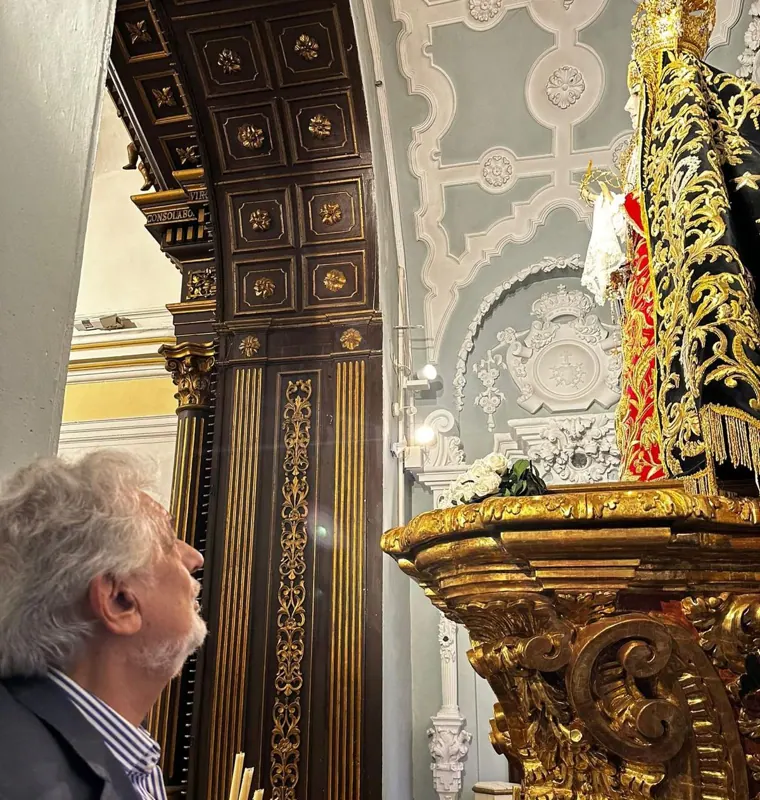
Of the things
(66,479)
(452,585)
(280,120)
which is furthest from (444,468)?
(66,479)

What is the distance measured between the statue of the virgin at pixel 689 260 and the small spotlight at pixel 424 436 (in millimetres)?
2001

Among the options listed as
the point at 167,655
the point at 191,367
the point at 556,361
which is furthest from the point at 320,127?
the point at 167,655

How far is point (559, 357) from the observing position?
475cm

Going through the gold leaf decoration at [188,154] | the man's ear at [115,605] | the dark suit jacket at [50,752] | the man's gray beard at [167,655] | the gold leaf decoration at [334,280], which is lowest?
the dark suit jacket at [50,752]

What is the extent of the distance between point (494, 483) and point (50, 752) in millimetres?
1158

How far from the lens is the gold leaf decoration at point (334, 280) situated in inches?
188

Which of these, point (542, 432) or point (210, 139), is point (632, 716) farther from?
point (210, 139)

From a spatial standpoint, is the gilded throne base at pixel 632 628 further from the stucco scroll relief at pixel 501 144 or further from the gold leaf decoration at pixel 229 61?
the gold leaf decoration at pixel 229 61

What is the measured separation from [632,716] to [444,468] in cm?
300

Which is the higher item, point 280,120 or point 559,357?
point 280,120

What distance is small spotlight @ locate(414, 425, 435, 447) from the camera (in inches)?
184

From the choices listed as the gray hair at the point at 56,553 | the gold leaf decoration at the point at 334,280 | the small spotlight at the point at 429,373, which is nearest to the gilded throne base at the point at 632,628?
the gray hair at the point at 56,553

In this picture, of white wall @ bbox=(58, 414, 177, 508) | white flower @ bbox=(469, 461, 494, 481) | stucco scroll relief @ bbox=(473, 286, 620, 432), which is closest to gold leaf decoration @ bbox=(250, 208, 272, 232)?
stucco scroll relief @ bbox=(473, 286, 620, 432)

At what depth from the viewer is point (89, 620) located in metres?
1.15
